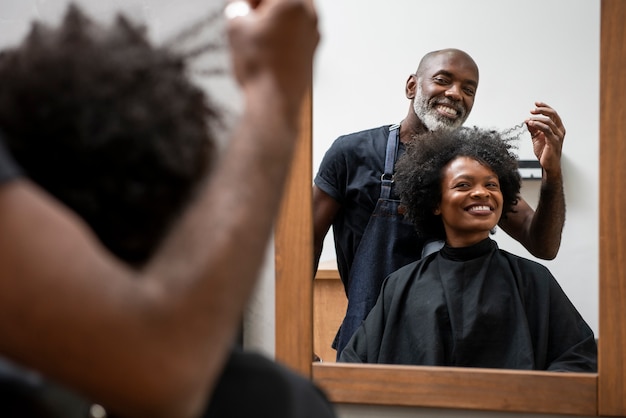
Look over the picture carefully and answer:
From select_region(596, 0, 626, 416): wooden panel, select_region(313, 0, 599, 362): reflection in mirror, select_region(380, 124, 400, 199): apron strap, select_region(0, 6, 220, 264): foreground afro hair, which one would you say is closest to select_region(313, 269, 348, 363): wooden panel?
select_region(313, 0, 599, 362): reflection in mirror

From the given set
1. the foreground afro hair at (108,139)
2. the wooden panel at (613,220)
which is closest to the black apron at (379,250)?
the wooden panel at (613,220)

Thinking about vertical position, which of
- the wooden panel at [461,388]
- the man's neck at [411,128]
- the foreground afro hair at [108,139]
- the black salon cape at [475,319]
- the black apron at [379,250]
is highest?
the man's neck at [411,128]

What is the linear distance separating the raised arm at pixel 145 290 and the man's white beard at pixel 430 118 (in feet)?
3.41

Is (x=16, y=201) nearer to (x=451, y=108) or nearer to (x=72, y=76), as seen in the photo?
(x=72, y=76)

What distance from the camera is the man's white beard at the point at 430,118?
151cm

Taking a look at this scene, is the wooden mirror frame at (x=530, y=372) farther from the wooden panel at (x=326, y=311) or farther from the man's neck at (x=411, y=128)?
the man's neck at (x=411, y=128)

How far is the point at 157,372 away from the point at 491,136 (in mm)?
1186

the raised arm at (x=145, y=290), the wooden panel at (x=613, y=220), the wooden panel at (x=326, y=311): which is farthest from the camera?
the wooden panel at (x=326, y=311)

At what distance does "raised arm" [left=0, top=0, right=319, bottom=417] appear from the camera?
16.6 inches

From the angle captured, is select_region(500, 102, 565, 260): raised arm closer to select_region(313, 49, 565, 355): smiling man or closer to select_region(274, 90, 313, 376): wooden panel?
select_region(313, 49, 565, 355): smiling man

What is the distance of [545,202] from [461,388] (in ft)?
1.39

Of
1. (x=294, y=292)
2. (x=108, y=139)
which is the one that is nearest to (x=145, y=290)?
(x=108, y=139)

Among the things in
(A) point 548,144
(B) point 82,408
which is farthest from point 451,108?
(B) point 82,408

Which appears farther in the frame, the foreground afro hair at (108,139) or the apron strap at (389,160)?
the apron strap at (389,160)
